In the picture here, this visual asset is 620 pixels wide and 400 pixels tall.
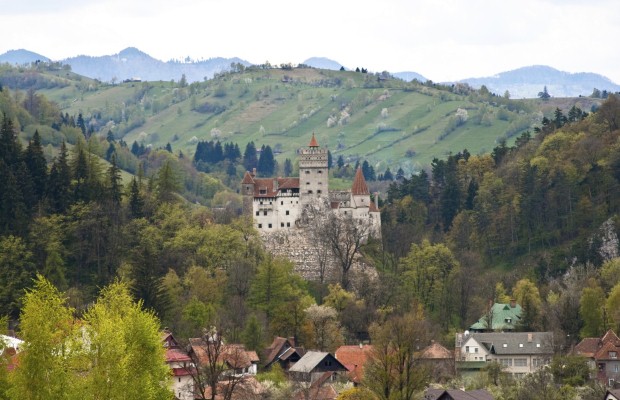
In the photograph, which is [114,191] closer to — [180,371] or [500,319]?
[500,319]

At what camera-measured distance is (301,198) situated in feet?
446

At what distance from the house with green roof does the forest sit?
4.84 feet

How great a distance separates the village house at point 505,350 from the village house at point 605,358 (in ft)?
12.4

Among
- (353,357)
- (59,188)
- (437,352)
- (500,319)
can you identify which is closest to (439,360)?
(437,352)

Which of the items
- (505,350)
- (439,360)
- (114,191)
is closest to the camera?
(439,360)

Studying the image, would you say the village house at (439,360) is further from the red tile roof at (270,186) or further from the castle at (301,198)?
the red tile roof at (270,186)

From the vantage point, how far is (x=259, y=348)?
107875 mm

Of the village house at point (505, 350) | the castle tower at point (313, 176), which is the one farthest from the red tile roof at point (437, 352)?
the castle tower at point (313, 176)

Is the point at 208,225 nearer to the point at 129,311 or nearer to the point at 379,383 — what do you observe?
the point at 379,383

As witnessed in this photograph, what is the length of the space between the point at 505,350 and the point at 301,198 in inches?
1233

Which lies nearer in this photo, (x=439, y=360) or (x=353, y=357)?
(x=353, y=357)

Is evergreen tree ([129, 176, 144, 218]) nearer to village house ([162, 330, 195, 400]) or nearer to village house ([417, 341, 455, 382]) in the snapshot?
village house ([417, 341, 455, 382])

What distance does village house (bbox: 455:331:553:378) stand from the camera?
354 ft

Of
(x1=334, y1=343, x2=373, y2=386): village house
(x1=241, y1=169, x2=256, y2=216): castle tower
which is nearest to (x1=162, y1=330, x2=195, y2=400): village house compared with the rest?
(x1=334, y1=343, x2=373, y2=386): village house
